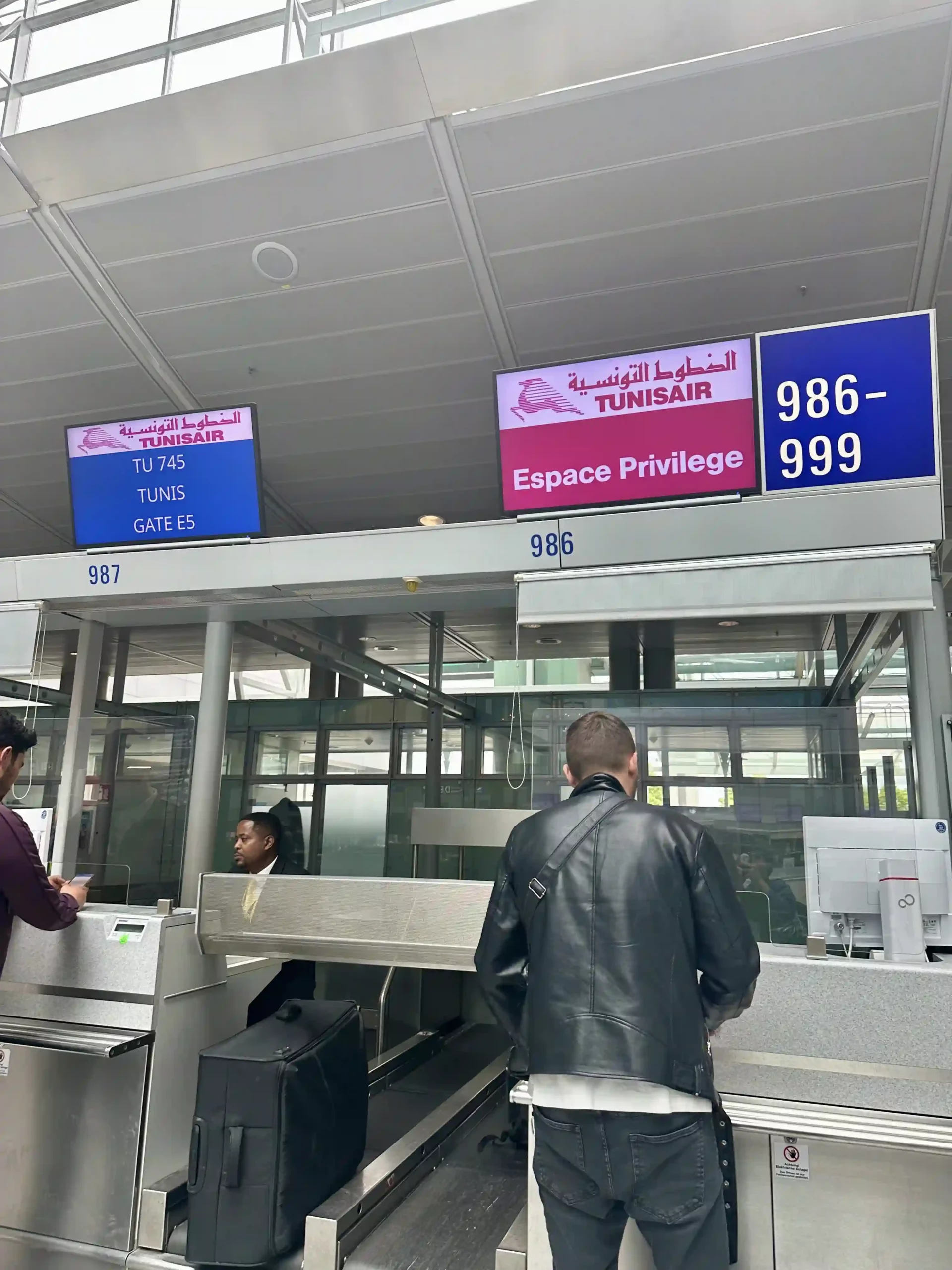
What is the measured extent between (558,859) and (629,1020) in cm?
37

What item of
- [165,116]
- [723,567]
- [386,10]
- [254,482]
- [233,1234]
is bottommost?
[233,1234]

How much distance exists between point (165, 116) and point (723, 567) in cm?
330

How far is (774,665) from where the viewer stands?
5.61m

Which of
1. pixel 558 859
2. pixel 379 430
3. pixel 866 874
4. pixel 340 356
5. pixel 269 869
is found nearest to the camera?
pixel 558 859

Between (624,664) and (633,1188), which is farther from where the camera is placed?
(624,664)

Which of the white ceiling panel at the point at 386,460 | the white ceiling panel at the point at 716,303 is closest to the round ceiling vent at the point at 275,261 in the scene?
the white ceiling panel at the point at 716,303

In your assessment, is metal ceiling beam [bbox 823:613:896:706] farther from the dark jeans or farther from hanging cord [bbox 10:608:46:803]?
hanging cord [bbox 10:608:46:803]

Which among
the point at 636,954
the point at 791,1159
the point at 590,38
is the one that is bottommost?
the point at 791,1159

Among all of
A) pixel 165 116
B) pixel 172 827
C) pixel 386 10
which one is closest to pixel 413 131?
pixel 386 10

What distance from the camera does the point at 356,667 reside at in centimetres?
791

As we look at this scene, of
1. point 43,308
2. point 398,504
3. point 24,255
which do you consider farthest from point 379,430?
point 24,255

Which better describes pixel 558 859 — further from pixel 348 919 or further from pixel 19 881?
pixel 19 881

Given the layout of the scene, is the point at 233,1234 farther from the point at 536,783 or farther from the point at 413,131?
the point at 413,131

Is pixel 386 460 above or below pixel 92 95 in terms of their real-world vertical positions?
below
